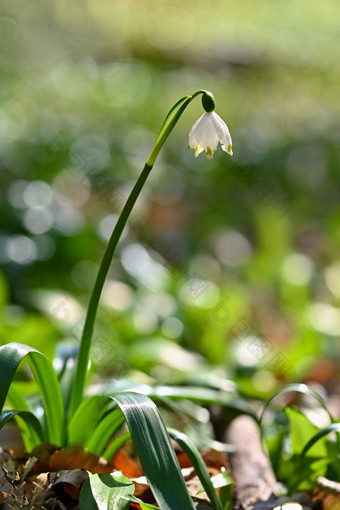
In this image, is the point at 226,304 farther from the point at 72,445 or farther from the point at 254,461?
the point at 72,445

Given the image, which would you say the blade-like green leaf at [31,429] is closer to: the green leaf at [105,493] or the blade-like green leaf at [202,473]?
the green leaf at [105,493]

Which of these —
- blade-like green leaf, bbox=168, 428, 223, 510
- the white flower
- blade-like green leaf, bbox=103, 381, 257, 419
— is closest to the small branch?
blade-like green leaf, bbox=103, 381, 257, 419

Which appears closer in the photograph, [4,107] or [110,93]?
[4,107]

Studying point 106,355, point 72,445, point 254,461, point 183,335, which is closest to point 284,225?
point 183,335

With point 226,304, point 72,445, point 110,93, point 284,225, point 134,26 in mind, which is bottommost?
point 72,445

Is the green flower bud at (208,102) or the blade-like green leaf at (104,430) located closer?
the green flower bud at (208,102)

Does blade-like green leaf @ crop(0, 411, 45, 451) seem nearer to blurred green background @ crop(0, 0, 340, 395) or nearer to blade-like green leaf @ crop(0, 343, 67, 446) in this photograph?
blade-like green leaf @ crop(0, 343, 67, 446)

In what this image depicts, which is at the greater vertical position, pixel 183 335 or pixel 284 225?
pixel 284 225

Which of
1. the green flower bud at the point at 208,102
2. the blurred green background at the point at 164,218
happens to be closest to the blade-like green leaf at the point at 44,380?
the green flower bud at the point at 208,102
